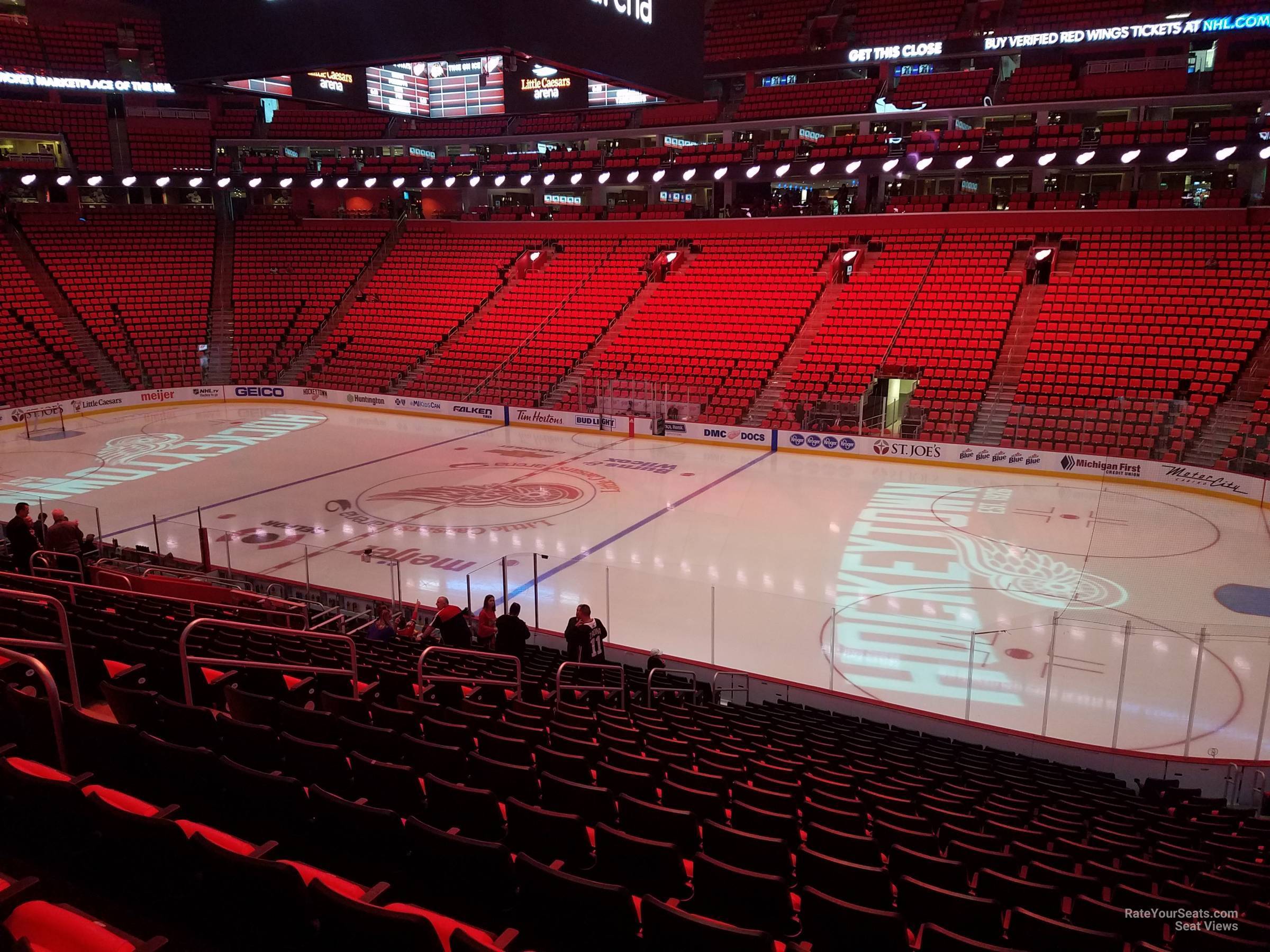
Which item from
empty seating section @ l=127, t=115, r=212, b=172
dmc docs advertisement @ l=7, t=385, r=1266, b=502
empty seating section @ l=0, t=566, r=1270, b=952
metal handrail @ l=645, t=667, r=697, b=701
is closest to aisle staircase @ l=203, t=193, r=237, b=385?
dmc docs advertisement @ l=7, t=385, r=1266, b=502

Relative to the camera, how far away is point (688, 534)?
54.5ft

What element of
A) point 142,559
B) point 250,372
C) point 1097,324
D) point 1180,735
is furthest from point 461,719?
point 250,372

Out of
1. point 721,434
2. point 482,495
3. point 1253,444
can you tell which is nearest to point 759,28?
point 721,434

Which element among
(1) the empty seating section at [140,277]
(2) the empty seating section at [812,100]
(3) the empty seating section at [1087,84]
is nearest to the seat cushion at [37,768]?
(1) the empty seating section at [140,277]

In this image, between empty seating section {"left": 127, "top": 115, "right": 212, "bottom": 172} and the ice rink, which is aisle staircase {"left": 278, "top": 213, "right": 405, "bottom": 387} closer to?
the ice rink

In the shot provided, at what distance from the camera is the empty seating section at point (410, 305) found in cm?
3353

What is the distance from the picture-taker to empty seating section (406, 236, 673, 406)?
3064 centimetres

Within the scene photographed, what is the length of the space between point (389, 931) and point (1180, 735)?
8.98 meters

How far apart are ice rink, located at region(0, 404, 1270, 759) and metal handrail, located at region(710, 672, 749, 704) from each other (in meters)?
0.41

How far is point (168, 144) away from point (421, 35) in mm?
41322

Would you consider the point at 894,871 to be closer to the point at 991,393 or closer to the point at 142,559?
the point at 142,559

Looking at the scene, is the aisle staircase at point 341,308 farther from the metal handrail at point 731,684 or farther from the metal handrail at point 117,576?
the metal handrail at point 731,684

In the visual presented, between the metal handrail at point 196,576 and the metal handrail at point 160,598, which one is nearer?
the metal handrail at point 160,598

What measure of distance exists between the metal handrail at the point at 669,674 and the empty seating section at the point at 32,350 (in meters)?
27.3
